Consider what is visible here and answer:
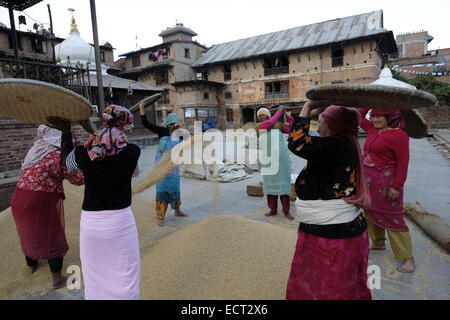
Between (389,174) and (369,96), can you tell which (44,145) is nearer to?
(369,96)

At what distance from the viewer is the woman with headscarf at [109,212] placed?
1.75m

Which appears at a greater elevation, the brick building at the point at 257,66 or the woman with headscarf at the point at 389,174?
the brick building at the point at 257,66

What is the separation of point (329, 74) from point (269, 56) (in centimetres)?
509

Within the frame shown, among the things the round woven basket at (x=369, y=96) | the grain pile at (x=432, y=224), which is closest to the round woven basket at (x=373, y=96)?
the round woven basket at (x=369, y=96)

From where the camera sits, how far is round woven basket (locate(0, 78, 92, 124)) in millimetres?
1639

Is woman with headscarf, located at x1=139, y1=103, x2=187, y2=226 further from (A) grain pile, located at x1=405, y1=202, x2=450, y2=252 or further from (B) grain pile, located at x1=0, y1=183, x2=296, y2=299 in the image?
(A) grain pile, located at x1=405, y1=202, x2=450, y2=252

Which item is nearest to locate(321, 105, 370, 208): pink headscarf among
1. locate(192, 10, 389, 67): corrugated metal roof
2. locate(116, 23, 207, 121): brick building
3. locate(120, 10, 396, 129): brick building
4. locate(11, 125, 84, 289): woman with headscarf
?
locate(11, 125, 84, 289): woman with headscarf

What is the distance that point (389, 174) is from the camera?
256 centimetres

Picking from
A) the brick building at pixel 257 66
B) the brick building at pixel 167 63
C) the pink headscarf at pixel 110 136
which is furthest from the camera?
the brick building at pixel 167 63

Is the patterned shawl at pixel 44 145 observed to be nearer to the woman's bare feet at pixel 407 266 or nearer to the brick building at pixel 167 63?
the woman's bare feet at pixel 407 266

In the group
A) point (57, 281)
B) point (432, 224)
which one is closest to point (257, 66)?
point (432, 224)

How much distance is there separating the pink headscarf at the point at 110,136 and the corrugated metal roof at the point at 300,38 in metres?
21.2

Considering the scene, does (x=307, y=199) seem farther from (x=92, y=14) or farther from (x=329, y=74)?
(x=329, y=74)

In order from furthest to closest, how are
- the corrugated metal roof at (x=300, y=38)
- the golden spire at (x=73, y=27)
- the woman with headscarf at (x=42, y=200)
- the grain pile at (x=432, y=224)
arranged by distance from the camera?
1. the corrugated metal roof at (x=300, y=38)
2. the golden spire at (x=73, y=27)
3. the grain pile at (x=432, y=224)
4. the woman with headscarf at (x=42, y=200)
